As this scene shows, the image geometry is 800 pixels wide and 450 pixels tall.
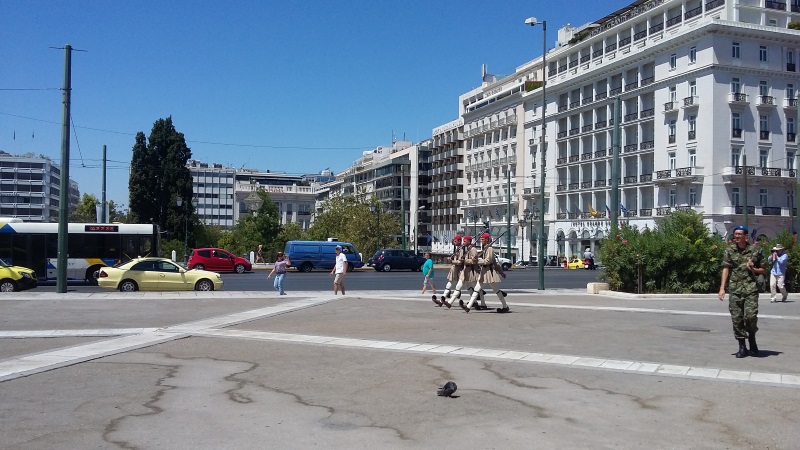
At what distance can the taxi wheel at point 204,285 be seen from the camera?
86.0 feet

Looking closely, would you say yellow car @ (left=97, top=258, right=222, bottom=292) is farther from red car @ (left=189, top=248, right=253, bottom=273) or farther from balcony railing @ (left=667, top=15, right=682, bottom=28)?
balcony railing @ (left=667, top=15, right=682, bottom=28)

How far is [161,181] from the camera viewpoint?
230 feet

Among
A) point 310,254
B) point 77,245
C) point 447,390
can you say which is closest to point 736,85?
point 310,254

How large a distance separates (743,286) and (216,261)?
40804 mm

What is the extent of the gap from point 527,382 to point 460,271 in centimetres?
918

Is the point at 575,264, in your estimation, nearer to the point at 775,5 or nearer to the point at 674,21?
the point at 674,21

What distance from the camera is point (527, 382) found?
9273mm

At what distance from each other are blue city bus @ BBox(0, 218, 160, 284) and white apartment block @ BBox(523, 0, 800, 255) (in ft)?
138

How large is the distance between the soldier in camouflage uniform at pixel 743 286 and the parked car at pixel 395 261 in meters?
42.9

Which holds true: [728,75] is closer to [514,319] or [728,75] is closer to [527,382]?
[514,319]

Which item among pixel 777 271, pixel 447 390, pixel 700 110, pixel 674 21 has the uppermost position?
pixel 674 21

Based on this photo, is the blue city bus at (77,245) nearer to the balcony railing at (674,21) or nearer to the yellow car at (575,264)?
the yellow car at (575,264)

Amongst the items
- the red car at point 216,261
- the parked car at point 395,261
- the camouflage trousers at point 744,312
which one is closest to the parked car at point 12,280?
the red car at point 216,261

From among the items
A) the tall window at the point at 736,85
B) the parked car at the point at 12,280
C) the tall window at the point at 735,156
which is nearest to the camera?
the parked car at the point at 12,280
